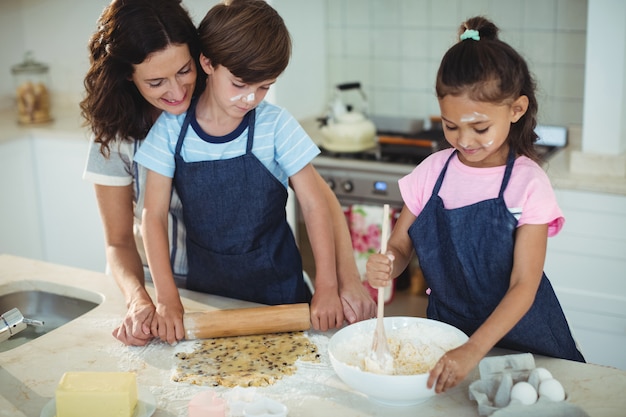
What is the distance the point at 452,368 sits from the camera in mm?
1289

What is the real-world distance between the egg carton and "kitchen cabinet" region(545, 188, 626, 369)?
1.38 metres

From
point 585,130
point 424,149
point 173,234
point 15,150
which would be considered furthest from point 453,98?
point 15,150

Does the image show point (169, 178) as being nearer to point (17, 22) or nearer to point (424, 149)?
point (424, 149)

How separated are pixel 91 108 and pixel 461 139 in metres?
0.88

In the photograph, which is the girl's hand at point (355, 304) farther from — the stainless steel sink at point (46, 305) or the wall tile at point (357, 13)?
the wall tile at point (357, 13)

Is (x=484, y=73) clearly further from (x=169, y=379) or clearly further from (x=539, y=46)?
(x=539, y=46)

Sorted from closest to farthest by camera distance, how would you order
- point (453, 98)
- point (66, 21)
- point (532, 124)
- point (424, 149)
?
1. point (453, 98)
2. point (532, 124)
3. point (424, 149)
4. point (66, 21)

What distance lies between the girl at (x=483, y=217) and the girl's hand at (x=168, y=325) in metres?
0.42

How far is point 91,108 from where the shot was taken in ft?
5.99

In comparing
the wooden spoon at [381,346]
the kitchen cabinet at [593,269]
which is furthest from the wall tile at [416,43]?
A: the wooden spoon at [381,346]

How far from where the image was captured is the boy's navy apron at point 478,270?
153 cm

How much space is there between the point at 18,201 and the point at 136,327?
2094mm

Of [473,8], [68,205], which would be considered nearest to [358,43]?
[473,8]

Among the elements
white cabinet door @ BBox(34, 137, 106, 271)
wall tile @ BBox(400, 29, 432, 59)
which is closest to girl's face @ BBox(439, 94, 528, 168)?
wall tile @ BBox(400, 29, 432, 59)
